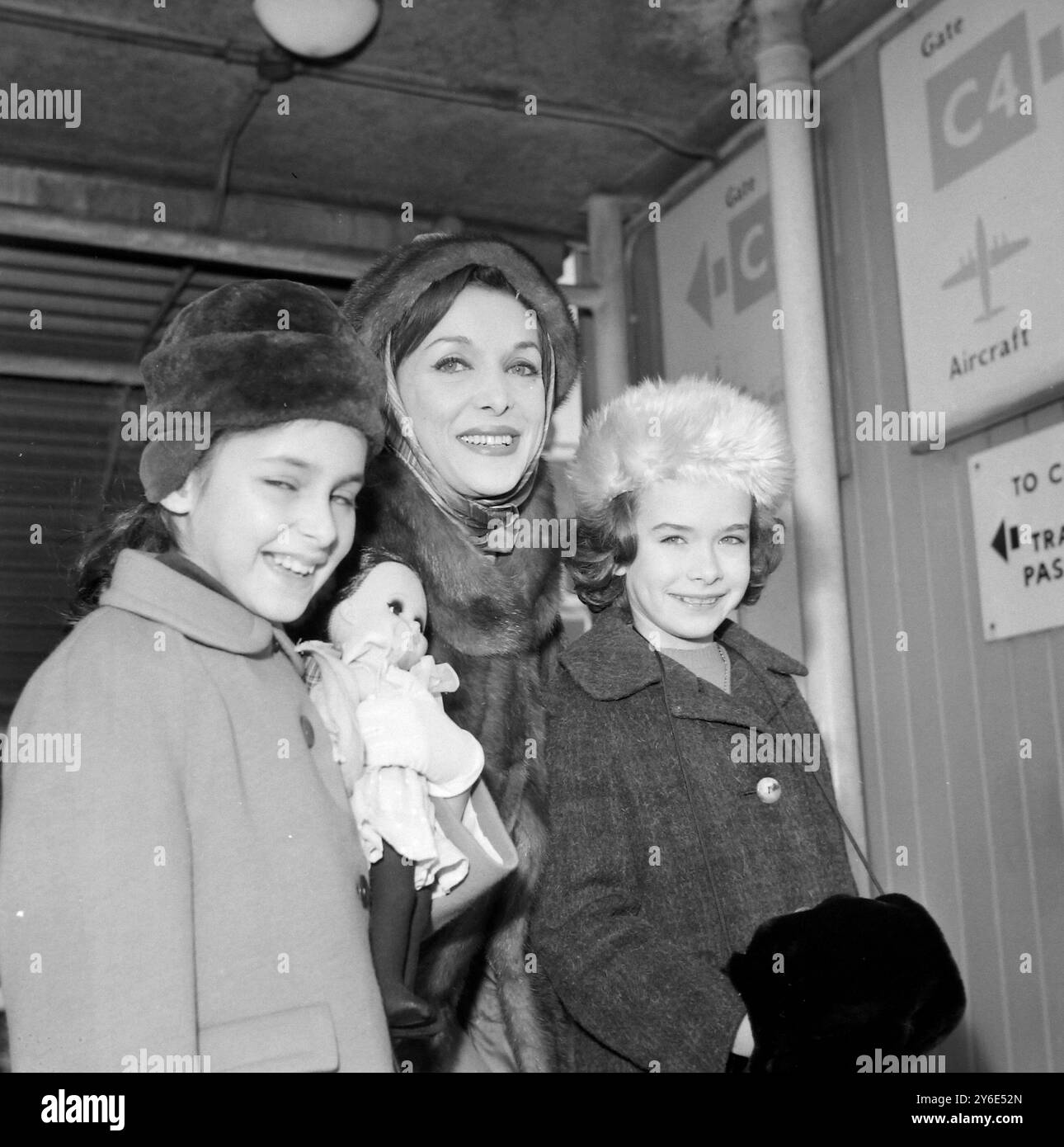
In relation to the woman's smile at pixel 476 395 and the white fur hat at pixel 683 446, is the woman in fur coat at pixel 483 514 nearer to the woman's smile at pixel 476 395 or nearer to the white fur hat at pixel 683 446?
the woman's smile at pixel 476 395

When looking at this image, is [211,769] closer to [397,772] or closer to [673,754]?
[397,772]

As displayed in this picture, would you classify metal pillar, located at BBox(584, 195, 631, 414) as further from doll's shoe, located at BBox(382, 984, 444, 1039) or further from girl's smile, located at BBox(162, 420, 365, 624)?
doll's shoe, located at BBox(382, 984, 444, 1039)

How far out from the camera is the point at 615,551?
2037 millimetres

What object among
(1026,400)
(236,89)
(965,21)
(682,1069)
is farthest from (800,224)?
(682,1069)

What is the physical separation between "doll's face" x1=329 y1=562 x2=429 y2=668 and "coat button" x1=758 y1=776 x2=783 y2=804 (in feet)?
1.73

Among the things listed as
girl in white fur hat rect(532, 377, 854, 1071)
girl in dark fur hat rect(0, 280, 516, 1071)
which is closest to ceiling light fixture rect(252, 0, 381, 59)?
girl in white fur hat rect(532, 377, 854, 1071)

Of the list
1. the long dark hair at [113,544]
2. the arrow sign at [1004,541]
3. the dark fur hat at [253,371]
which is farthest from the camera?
the arrow sign at [1004,541]

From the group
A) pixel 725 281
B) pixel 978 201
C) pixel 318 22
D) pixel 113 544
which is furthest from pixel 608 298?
pixel 113 544

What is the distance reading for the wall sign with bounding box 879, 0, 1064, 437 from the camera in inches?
121

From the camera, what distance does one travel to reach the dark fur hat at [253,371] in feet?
4.82

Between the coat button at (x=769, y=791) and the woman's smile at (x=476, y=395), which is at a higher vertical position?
the woman's smile at (x=476, y=395)

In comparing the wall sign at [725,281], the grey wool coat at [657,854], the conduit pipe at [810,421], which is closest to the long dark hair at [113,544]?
the grey wool coat at [657,854]

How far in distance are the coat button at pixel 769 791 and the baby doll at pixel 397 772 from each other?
1.59 feet
